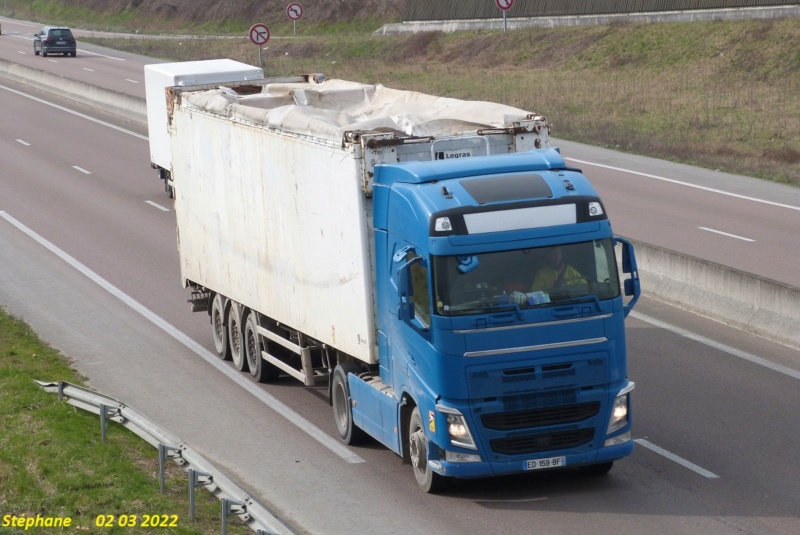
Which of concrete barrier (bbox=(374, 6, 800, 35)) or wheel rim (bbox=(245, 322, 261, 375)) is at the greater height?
concrete barrier (bbox=(374, 6, 800, 35))

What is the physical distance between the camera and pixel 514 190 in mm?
10734

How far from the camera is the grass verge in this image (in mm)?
10162

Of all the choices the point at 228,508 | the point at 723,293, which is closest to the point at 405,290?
the point at 228,508

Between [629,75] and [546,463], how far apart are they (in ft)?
121

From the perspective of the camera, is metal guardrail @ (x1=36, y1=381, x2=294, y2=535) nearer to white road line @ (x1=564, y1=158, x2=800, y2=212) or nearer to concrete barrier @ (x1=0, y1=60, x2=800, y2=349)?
concrete barrier @ (x1=0, y1=60, x2=800, y2=349)

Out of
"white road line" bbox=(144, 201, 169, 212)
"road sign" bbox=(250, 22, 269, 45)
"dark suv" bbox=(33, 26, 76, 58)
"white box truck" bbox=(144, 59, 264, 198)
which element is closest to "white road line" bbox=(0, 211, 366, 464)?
"white road line" bbox=(144, 201, 169, 212)

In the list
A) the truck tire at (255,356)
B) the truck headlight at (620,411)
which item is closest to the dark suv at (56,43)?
Answer: the truck tire at (255,356)

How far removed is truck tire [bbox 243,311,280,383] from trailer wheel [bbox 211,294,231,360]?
819mm

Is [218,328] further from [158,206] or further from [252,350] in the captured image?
[158,206]

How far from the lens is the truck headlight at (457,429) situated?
10500 millimetres

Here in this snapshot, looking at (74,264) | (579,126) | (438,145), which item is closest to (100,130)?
(579,126)

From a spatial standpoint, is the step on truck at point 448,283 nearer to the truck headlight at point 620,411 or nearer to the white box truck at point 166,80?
the truck headlight at point 620,411

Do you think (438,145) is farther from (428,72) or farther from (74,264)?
(428,72)

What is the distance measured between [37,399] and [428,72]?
39.6 metres
